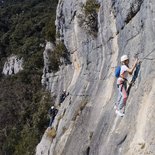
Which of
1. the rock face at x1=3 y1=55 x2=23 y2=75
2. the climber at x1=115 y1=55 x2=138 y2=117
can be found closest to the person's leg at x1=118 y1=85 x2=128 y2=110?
the climber at x1=115 y1=55 x2=138 y2=117

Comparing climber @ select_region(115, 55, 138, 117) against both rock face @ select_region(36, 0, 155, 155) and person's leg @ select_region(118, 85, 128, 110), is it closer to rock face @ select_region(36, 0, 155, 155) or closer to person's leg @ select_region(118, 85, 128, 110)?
person's leg @ select_region(118, 85, 128, 110)

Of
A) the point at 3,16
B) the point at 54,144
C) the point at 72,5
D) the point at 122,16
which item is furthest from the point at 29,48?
the point at 122,16

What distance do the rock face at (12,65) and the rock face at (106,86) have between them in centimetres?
4644

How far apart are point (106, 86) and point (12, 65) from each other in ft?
202

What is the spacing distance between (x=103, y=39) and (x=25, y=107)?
33.2 m

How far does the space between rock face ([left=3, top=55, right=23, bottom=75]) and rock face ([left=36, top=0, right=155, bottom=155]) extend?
1828 inches

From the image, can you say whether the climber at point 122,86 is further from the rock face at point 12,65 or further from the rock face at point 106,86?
the rock face at point 12,65

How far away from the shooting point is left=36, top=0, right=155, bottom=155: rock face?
504 inches

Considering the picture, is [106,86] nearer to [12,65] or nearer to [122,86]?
[122,86]

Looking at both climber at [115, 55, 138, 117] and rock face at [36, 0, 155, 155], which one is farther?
climber at [115, 55, 138, 117]

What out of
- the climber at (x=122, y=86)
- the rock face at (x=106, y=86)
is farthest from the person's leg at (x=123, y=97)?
the rock face at (x=106, y=86)

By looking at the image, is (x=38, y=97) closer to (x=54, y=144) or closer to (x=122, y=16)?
(x=54, y=144)

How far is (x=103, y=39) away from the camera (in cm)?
2061

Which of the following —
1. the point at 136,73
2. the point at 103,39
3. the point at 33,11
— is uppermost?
the point at 33,11
